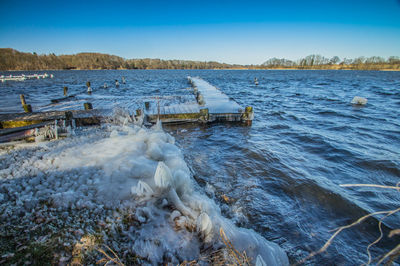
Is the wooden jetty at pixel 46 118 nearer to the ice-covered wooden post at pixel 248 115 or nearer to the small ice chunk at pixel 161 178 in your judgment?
the small ice chunk at pixel 161 178

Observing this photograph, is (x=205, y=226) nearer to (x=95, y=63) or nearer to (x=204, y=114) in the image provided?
(x=204, y=114)

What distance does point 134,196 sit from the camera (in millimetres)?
3318

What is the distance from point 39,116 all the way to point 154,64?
186495 mm

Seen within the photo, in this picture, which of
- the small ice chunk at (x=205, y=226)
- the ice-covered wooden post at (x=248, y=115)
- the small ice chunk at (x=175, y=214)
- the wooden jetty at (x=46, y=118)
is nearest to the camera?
the small ice chunk at (x=205, y=226)

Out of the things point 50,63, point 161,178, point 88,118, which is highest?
point 50,63

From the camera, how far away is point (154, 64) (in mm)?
177125

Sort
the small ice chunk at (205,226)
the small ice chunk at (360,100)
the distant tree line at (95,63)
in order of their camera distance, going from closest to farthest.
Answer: the small ice chunk at (205,226) → the small ice chunk at (360,100) → the distant tree line at (95,63)

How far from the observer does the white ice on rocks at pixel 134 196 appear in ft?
8.80

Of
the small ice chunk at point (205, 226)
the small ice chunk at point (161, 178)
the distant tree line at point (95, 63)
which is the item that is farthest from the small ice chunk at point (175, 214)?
the distant tree line at point (95, 63)

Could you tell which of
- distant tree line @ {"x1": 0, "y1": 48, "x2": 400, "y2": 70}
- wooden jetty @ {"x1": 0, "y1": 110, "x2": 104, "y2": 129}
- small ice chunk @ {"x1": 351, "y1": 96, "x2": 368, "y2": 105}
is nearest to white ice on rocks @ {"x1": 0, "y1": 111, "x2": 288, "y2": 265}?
wooden jetty @ {"x1": 0, "y1": 110, "x2": 104, "y2": 129}

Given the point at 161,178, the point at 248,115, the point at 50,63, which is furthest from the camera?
the point at 50,63

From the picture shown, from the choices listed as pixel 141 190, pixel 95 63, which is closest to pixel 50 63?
pixel 95 63

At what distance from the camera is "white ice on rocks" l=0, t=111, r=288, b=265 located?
268 cm

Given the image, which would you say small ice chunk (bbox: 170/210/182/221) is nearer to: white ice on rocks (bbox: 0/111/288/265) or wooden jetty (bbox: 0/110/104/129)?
white ice on rocks (bbox: 0/111/288/265)
